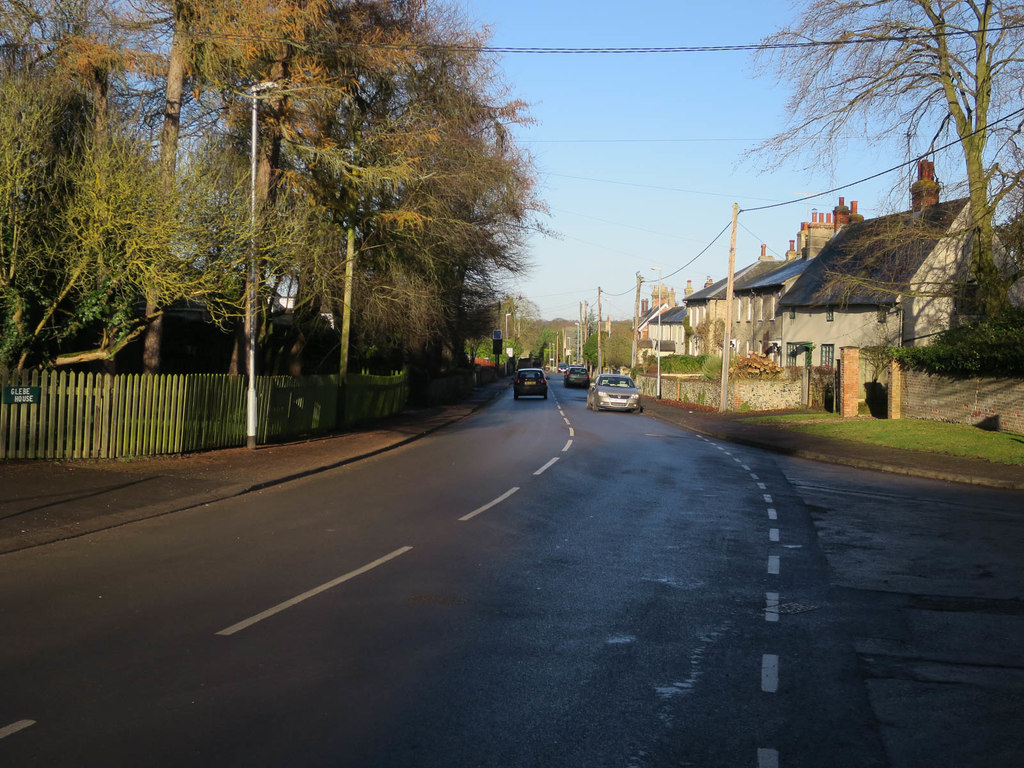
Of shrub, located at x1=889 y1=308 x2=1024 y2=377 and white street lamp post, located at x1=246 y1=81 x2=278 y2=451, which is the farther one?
shrub, located at x1=889 y1=308 x2=1024 y2=377

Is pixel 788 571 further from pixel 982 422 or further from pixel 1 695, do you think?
pixel 982 422

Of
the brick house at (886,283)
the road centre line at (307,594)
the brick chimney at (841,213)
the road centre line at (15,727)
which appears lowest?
the road centre line at (307,594)

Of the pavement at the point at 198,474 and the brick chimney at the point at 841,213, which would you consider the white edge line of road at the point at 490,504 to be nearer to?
the pavement at the point at 198,474

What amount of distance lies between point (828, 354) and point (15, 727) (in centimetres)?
4648

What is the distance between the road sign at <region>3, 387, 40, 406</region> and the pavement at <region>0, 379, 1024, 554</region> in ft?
3.31

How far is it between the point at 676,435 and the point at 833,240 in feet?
91.3

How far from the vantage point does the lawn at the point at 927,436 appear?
2191 cm

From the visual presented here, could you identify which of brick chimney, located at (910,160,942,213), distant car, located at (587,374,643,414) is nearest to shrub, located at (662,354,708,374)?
brick chimney, located at (910,160,942,213)

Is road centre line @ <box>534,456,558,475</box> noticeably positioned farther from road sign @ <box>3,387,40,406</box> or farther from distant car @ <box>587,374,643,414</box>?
distant car @ <box>587,374,643,414</box>

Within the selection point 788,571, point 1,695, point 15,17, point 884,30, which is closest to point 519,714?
point 1,695

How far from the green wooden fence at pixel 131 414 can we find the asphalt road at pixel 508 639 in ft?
14.9

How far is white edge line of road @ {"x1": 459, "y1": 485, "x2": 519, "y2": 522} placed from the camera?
13.0 m

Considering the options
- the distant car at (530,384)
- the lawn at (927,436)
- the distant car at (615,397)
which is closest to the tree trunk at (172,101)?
the lawn at (927,436)

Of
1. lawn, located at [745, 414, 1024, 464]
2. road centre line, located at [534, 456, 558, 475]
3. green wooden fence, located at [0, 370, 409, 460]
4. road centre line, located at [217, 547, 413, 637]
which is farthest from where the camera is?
lawn, located at [745, 414, 1024, 464]
